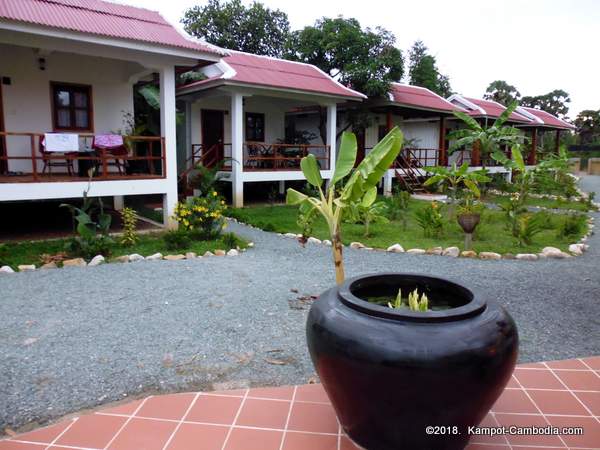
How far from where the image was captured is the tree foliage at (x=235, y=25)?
29.5 meters

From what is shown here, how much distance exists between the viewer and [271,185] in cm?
1673

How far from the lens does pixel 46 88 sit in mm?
10625

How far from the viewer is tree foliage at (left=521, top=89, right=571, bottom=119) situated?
50969mm

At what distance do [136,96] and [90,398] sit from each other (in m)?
12.6

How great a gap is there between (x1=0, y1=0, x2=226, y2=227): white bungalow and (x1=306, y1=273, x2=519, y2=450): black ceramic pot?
24.7 feet

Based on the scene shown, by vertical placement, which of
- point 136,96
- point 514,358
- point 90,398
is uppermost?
point 136,96

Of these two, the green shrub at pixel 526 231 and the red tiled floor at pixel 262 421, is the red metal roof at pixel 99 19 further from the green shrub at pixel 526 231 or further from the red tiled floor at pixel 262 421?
the red tiled floor at pixel 262 421

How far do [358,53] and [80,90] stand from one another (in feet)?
33.0

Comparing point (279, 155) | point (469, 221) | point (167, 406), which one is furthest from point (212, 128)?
point (167, 406)

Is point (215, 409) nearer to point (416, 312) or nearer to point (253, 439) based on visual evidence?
point (253, 439)

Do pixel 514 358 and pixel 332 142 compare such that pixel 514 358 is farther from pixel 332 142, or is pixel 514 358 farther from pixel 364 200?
pixel 332 142

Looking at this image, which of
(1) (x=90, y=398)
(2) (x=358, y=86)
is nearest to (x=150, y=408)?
(1) (x=90, y=398)

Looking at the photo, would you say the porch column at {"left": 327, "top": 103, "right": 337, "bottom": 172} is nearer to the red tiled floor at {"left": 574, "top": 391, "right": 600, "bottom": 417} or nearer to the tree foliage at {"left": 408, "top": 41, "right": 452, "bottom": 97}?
the red tiled floor at {"left": 574, "top": 391, "right": 600, "bottom": 417}

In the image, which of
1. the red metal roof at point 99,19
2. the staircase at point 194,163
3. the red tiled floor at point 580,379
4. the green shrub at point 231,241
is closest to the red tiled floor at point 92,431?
the red tiled floor at point 580,379
